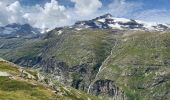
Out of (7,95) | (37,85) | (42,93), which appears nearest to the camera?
(7,95)

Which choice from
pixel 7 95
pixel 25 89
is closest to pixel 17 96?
pixel 7 95

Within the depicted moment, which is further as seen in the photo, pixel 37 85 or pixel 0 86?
pixel 37 85

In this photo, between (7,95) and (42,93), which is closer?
(7,95)

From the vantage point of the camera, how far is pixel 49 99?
557ft

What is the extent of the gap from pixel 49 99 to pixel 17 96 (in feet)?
46.1

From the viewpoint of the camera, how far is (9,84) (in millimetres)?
185375

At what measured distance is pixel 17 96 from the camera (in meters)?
165

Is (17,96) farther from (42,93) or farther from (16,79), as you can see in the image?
(16,79)

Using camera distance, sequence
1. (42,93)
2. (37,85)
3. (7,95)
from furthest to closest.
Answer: (37,85), (42,93), (7,95)

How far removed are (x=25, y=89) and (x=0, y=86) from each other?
11474mm

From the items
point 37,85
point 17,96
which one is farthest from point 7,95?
point 37,85

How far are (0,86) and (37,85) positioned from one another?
772 inches

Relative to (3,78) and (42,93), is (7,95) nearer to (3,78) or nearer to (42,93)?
(42,93)

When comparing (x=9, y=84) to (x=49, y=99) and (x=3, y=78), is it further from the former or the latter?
(x=49, y=99)
